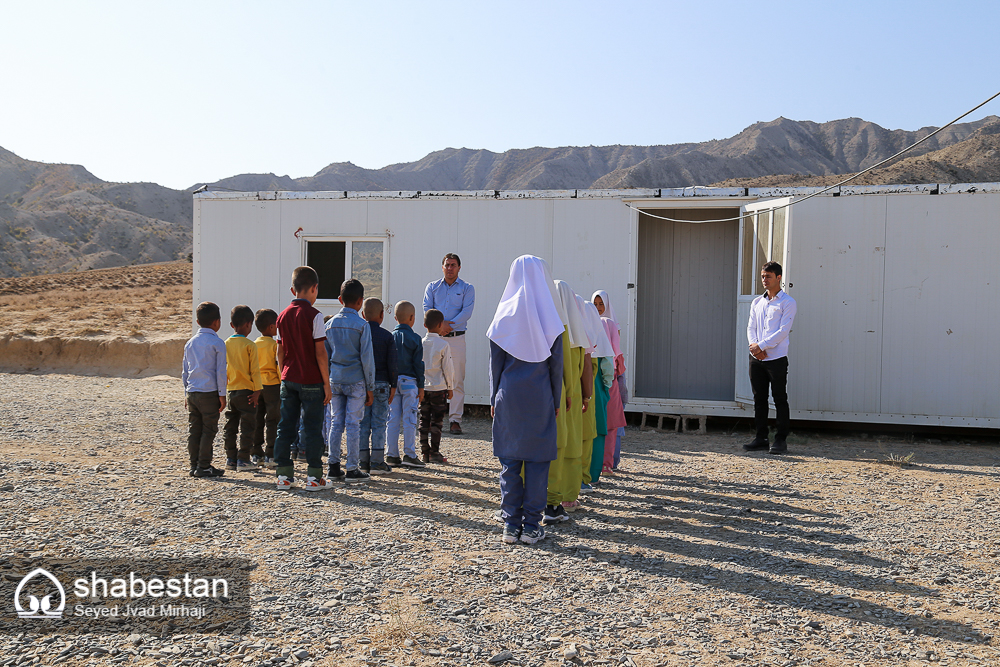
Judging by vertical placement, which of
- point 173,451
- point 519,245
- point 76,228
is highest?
point 76,228

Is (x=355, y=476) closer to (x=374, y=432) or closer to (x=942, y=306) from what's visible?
(x=374, y=432)

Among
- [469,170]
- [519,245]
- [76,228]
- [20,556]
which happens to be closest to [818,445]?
[519,245]

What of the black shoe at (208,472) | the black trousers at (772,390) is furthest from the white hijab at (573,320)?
the black trousers at (772,390)

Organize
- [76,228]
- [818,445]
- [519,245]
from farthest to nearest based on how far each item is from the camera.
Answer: [76,228], [519,245], [818,445]

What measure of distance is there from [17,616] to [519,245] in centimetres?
657

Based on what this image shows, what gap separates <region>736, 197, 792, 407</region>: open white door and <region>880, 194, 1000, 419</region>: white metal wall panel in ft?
3.60

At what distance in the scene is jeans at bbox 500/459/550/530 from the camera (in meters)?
4.20

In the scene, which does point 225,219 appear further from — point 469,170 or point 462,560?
point 469,170

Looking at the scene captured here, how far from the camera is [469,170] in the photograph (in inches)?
3164

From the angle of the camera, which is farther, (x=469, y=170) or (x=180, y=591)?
(x=469, y=170)

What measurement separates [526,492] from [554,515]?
0.51m

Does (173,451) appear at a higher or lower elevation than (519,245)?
lower

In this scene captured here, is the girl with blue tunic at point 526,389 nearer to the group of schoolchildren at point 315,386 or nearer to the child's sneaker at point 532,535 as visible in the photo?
the child's sneaker at point 532,535

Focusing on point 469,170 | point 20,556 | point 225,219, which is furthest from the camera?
point 469,170
